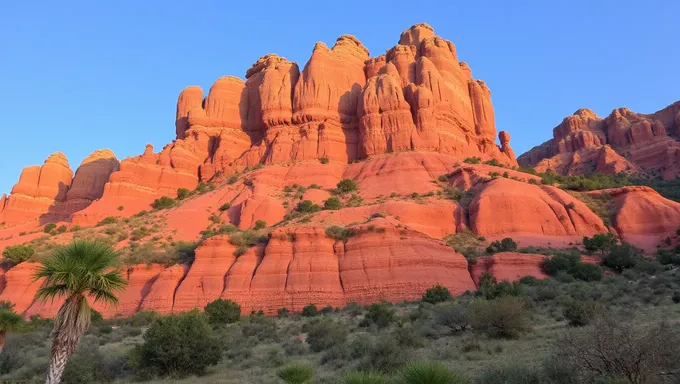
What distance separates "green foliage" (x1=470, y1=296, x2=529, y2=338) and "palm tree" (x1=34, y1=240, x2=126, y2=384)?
38.4 ft

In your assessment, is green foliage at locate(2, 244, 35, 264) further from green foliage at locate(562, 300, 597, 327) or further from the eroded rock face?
the eroded rock face

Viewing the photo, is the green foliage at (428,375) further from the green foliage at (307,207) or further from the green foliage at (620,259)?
the green foliage at (307,207)

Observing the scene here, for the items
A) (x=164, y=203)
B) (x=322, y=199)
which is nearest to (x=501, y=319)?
(x=322, y=199)

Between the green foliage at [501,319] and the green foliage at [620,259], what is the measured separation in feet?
79.3

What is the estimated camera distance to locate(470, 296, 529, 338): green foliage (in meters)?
15.8

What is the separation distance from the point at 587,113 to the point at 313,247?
11531 cm

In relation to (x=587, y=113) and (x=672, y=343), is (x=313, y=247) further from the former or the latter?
(x=587, y=113)

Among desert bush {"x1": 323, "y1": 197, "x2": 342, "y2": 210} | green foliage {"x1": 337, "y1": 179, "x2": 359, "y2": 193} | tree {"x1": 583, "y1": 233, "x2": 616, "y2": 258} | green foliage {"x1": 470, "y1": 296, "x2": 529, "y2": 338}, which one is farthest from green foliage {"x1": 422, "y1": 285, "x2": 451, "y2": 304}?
green foliage {"x1": 337, "y1": 179, "x2": 359, "y2": 193}

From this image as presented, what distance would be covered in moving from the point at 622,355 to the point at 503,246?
Answer: 107ft

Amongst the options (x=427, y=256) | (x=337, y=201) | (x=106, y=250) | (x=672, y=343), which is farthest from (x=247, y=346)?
(x=337, y=201)

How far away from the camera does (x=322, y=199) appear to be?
53.8 m

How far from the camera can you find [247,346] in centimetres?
1856

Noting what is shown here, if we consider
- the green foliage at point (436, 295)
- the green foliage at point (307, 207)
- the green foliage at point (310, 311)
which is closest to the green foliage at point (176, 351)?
the green foliage at point (310, 311)

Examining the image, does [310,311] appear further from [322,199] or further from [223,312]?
[322,199]
